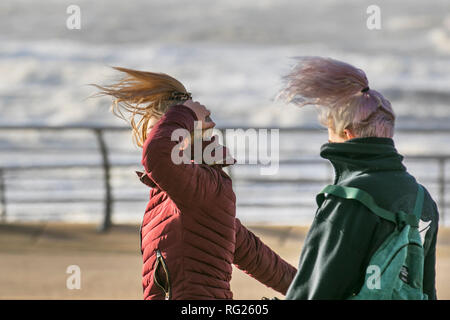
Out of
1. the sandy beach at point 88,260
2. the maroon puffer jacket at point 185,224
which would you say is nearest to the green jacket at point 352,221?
the maroon puffer jacket at point 185,224

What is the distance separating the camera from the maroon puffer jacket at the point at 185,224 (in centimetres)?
265

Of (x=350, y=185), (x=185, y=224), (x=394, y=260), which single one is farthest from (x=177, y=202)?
(x=394, y=260)

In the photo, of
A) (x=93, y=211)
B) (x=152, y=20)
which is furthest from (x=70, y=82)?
(x=93, y=211)

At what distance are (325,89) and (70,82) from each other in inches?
1314

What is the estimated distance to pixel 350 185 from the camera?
8.07 ft

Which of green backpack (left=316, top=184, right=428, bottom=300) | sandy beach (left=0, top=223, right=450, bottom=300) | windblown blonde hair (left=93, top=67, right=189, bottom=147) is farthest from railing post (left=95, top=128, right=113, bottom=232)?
green backpack (left=316, top=184, right=428, bottom=300)

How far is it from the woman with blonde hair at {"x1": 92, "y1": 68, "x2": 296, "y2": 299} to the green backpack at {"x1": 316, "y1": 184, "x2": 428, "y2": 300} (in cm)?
45

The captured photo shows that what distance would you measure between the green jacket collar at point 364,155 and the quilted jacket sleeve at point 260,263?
68cm

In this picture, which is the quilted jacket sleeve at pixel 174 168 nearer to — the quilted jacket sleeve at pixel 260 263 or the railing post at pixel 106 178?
the quilted jacket sleeve at pixel 260 263

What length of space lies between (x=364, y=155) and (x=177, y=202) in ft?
2.03

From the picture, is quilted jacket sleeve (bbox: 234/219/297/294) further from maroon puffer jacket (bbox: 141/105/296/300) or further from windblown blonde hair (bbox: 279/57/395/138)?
windblown blonde hair (bbox: 279/57/395/138)

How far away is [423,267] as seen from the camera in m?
2.58

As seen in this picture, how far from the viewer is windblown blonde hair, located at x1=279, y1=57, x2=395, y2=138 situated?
101 inches

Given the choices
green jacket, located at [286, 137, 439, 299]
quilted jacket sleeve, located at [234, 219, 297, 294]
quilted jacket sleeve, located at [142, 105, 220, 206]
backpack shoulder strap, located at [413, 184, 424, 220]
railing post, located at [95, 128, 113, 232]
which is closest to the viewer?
green jacket, located at [286, 137, 439, 299]
